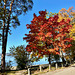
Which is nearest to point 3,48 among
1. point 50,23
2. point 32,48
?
point 32,48

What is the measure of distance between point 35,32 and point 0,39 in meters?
5.63

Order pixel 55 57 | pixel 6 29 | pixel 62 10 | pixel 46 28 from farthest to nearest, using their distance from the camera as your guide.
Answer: pixel 62 10
pixel 55 57
pixel 46 28
pixel 6 29

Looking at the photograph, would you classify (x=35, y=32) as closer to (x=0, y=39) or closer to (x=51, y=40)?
(x=51, y=40)

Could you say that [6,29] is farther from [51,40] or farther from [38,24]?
[51,40]

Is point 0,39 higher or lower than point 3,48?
higher

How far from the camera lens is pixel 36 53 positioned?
51.4 ft

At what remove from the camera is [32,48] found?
14930mm

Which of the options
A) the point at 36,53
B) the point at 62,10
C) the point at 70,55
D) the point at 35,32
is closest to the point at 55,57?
the point at 70,55

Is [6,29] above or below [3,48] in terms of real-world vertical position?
above

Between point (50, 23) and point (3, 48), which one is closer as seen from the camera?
point (3, 48)

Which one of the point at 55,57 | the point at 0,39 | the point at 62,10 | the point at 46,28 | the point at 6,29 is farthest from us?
the point at 62,10

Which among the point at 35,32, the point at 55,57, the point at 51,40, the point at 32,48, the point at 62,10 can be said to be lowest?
the point at 55,57

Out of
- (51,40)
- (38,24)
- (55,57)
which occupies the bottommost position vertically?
(55,57)

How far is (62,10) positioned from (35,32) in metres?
14.9
